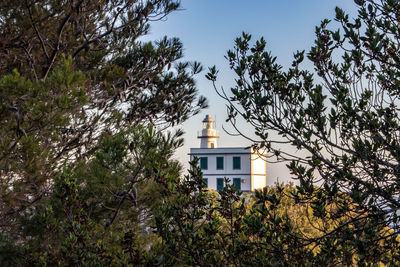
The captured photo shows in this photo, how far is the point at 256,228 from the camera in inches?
133

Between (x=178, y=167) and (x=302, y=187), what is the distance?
123 inches

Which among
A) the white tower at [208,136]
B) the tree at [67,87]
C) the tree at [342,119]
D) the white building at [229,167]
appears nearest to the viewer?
the tree at [342,119]

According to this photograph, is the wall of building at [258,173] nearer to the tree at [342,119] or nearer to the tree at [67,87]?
the tree at [67,87]

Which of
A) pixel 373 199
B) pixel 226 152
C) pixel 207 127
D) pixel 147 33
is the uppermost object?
pixel 207 127

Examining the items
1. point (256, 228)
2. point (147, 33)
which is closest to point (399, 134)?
point (256, 228)

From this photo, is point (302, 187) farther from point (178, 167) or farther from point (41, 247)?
point (41, 247)

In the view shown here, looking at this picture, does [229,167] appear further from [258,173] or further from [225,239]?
[225,239]

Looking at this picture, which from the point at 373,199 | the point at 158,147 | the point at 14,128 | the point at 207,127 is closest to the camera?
the point at 373,199

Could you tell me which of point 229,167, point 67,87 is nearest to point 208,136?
point 229,167

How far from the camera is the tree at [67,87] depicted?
5.19 m

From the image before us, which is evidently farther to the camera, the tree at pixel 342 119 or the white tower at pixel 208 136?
the white tower at pixel 208 136

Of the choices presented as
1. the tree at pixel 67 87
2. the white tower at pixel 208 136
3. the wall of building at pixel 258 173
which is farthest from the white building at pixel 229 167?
the tree at pixel 67 87

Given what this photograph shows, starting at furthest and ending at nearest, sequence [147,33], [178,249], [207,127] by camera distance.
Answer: [207,127] → [147,33] → [178,249]

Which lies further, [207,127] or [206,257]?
[207,127]
